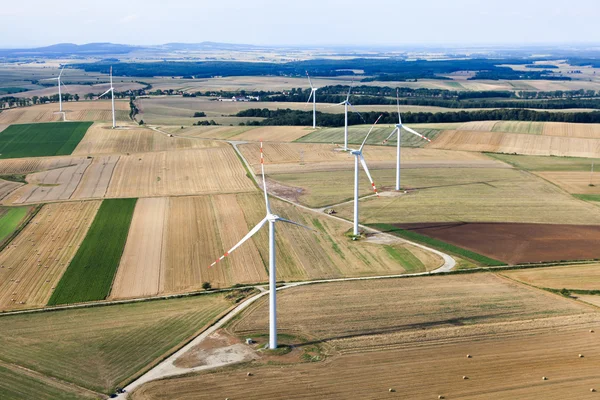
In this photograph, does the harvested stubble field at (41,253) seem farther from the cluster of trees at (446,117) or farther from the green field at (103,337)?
the cluster of trees at (446,117)

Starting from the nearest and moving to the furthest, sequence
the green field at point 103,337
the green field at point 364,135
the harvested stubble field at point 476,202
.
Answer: the green field at point 103,337
the harvested stubble field at point 476,202
the green field at point 364,135

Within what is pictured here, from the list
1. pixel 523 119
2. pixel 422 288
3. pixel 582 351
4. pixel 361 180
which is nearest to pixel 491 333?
pixel 582 351

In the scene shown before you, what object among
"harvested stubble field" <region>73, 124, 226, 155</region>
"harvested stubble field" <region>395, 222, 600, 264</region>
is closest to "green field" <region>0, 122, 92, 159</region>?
"harvested stubble field" <region>73, 124, 226, 155</region>

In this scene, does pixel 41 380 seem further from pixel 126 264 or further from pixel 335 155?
pixel 335 155

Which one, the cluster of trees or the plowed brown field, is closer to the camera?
the plowed brown field

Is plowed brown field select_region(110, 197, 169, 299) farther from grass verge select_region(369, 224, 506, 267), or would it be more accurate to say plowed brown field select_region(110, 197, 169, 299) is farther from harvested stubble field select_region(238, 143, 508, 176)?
harvested stubble field select_region(238, 143, 508, 176)

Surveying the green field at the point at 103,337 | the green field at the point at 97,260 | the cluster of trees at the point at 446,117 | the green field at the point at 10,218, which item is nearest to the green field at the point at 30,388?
the green field at the point at 103,337
